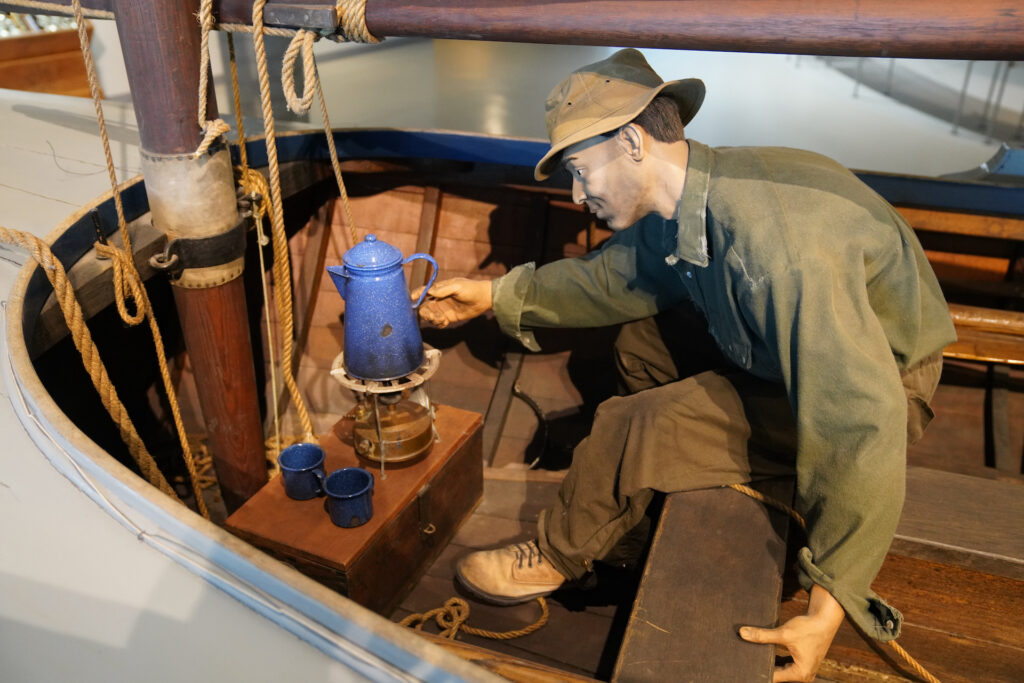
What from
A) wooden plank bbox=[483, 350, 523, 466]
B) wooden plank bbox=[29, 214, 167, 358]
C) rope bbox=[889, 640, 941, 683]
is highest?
wooden plank bbox=[29, 214, 167, 358]

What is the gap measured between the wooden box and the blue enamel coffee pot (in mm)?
289

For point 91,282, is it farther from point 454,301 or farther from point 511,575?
point 511,575

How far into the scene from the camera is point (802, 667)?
4.39 ft

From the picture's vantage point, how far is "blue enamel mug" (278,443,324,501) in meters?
1.74

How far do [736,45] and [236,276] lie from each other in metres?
1.33

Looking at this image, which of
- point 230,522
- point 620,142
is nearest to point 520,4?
point 620,142

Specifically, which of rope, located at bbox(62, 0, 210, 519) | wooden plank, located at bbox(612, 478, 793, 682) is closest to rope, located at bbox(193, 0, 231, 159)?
rope, located at bbox(62, 0, 210, 519)

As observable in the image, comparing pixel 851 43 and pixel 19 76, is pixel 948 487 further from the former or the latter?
pixel 19 76

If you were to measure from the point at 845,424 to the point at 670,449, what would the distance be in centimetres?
43

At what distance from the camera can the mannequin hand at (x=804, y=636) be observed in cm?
132

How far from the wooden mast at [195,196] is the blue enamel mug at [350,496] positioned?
535 millimetres

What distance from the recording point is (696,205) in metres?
1.56

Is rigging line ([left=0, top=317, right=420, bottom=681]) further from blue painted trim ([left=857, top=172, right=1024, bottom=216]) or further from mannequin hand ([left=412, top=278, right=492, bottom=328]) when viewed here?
blue painted trim ([left=857, top=172, right=1024, bottom=216])

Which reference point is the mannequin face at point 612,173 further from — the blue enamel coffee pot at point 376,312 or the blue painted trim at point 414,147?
the blue painted trim at point 414,147
